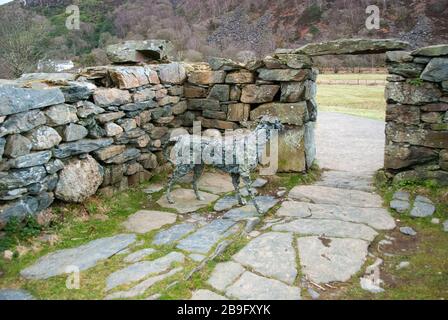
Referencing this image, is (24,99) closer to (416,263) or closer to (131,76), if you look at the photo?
(131,76)

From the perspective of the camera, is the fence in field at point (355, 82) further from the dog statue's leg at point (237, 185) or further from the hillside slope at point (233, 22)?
the dog statue's leg at point (237, 185)

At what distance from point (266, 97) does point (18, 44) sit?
1438cm

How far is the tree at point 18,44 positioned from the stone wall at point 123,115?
1056 centimetres

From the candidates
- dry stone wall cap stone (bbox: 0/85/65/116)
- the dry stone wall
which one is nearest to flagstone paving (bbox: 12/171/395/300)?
the dry stone wall

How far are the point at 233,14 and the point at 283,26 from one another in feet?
22.4

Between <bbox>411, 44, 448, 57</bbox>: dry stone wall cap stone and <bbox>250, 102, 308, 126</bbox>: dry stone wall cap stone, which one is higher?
<bbox>411, 44, 448, 57</bbox>: dry stone wall cap stone

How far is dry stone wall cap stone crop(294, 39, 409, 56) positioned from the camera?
6.57m

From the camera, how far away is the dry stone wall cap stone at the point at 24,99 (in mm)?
4434

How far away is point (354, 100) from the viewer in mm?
23016

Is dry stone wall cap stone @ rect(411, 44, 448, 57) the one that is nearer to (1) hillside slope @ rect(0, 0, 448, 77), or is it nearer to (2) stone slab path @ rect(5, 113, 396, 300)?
(2) stone slab path @ rect(5, 113, 396, 300)

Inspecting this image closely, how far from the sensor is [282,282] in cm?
375

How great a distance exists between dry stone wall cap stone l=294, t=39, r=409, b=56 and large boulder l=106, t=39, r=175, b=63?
8.33ft

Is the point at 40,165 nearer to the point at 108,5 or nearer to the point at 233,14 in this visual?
the point at 108,5
